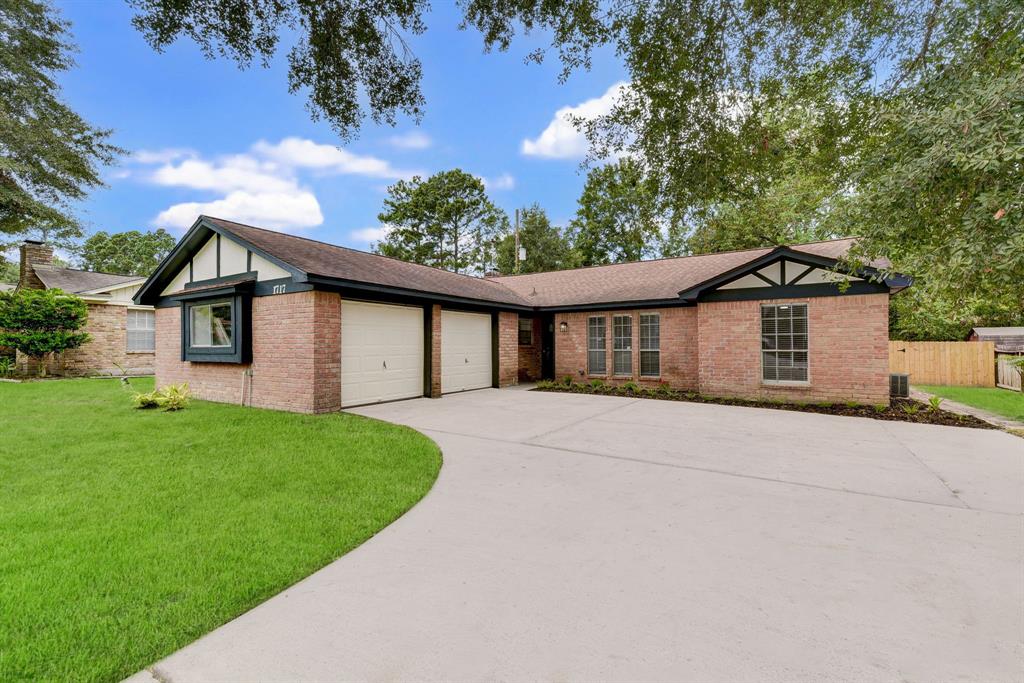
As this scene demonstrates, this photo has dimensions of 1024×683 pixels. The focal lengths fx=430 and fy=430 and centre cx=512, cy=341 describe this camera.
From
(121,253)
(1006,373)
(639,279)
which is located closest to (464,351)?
(639,279)

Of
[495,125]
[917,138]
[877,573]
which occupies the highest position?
[495,125]

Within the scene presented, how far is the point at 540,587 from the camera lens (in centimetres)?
261

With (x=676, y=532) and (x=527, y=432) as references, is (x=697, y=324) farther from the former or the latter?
(x=676, y=532)

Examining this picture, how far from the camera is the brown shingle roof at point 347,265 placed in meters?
8.70

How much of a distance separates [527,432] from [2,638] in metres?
5.51

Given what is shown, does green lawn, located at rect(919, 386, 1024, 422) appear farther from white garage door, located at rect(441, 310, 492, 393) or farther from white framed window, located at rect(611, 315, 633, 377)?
white garage door, located at rect(441, 310, 492, 393)

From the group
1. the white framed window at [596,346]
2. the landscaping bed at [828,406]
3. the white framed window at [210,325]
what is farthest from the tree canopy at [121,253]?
the landscaping bed at [828,406]

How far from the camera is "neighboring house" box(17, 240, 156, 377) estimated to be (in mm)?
15258

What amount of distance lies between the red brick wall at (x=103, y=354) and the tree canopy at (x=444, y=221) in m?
18.0

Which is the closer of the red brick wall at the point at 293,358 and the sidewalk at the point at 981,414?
the sidewalk at the point at 981,414

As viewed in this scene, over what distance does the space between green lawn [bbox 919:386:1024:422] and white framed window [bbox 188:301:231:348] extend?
53.1 feet

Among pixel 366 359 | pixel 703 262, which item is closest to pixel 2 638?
pixel 366 359

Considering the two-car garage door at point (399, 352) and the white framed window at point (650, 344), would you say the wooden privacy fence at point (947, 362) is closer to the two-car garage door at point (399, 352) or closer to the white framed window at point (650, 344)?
the white framed window at point (650, 344)

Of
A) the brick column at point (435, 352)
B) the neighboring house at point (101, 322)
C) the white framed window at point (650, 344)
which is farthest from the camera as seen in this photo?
the neighboring house at point (101, 322)
